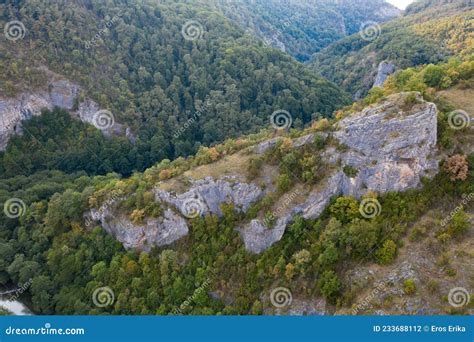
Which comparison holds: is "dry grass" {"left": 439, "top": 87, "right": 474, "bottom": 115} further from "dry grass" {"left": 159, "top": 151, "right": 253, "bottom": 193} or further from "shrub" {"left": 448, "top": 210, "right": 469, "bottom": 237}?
Result: "dry grass" {"left": 159, "top": 151, "right": 253, "bottom": 193}

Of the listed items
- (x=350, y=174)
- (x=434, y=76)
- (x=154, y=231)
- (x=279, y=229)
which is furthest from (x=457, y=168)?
(x=154, y=231)

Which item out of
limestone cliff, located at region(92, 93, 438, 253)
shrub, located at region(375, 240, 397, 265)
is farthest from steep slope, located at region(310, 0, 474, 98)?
shrub, located at region(375, 240, 397, 265)

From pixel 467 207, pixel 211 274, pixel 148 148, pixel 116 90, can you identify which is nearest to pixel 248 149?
pixel 211 274

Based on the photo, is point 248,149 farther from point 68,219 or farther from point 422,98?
point 68,219

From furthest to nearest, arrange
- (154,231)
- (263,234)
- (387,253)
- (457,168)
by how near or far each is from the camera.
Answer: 1. (154,231)
2. (263,234)
3. (457,168)
4. (387,253)

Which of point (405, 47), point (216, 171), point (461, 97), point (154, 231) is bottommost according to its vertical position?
point (154, 231)

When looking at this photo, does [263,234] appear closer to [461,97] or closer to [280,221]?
[280,221]
